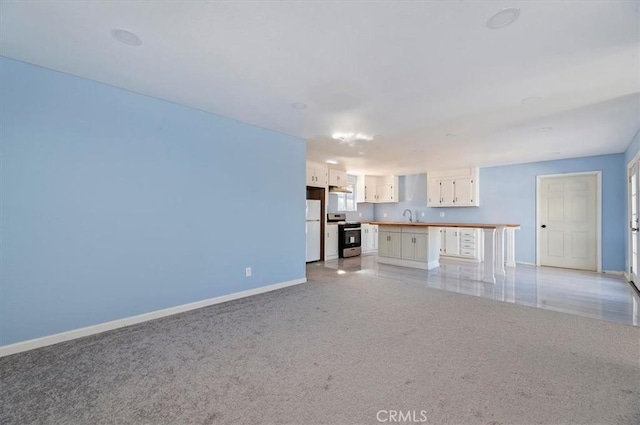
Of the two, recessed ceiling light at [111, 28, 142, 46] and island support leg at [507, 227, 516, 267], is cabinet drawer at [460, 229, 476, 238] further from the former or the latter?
recessed ceiling light at [111, 28, 142, 46]

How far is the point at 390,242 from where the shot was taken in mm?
6559

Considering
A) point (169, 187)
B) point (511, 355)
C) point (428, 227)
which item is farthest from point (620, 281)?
point (169, 187)

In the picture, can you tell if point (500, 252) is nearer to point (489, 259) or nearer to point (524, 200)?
point (489, 259)

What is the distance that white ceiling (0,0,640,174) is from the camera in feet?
5.85

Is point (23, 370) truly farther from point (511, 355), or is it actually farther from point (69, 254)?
point (511, 355)

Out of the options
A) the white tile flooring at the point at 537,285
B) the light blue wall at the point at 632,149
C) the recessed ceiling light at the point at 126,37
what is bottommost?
the white tile flooring at the point at 537,285

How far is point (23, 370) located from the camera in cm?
208

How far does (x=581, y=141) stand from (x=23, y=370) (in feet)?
24.2

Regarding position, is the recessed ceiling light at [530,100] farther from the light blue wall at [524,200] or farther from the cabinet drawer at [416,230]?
the light blue wall at [524,200]

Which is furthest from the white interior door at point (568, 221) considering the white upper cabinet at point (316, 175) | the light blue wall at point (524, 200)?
the white upper cabinet at point (316, 175)

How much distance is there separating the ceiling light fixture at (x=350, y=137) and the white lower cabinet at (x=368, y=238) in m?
3.95

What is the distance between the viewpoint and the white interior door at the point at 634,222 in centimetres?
430

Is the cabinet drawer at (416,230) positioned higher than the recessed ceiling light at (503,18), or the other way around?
the recessed ceiling light at (503,18)
